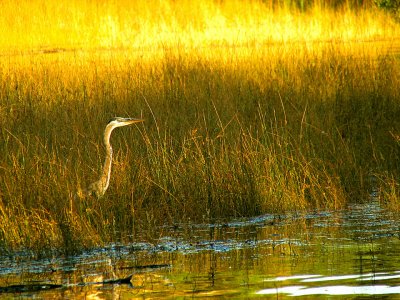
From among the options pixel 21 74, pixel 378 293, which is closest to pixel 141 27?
pixel 21 74

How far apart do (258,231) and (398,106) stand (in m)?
4.14

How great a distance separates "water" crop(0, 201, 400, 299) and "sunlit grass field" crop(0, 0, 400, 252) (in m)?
0.33

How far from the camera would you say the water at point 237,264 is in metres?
5.36

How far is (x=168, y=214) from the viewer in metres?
7.72

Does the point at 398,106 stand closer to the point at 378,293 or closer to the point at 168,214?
the point at 168,214

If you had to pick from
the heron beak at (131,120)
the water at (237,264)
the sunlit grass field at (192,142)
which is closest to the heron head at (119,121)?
the heron beak at (131,120)

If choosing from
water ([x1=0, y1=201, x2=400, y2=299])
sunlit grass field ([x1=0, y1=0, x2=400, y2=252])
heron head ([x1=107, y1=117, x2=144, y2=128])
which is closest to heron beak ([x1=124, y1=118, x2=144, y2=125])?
heron head ([x1=107, y1=117, x2=144, y2=128])

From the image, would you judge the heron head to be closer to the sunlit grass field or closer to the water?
the sunlit grass field

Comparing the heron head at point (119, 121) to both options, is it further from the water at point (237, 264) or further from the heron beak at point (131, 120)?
the water at point (237, 264)

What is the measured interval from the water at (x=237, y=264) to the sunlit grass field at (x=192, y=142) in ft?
1.09

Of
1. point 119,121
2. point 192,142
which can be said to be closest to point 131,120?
point 119,121

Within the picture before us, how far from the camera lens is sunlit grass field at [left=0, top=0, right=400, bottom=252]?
24.0 feet

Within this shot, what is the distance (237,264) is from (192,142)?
3425mm

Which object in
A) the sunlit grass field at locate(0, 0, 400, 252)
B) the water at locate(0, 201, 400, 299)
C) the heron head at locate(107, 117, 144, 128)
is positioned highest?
the heron head at locate(107, 117, 144, 128)
